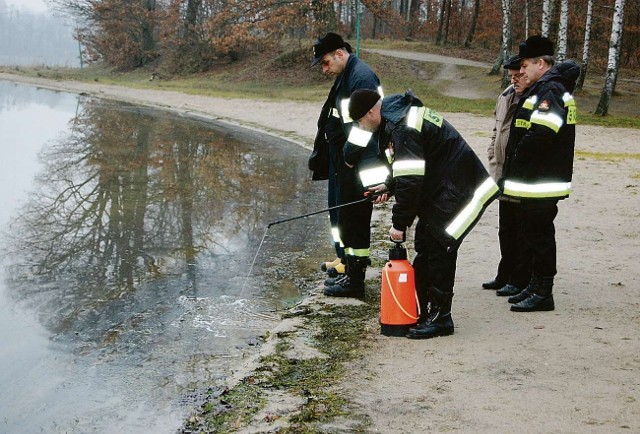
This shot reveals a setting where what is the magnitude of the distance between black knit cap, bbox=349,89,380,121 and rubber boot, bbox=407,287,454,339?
4.45 ft

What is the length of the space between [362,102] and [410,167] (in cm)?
64

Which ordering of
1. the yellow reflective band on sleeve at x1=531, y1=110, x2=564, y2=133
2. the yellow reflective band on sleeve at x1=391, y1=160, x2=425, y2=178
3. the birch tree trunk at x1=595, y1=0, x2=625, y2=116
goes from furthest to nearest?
the birch tree trunk at x1=595, y1=0, x2=625, y2=116 < the yellow reflective band on sleeve at x1=531, y1=110, x2=564, y2=133 < the yellow reflective band on sleeve at x1=391, y1=160, x2=425, y2=178

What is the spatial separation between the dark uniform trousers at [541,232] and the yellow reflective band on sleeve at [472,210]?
0.56m

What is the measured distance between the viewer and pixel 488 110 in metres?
24.4

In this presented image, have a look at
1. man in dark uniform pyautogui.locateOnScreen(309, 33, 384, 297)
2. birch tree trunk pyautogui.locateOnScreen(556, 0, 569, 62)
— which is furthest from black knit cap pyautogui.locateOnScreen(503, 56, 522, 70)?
birch tree trunk pyautogui.locateOnScreen(556, 0, 569, 62)

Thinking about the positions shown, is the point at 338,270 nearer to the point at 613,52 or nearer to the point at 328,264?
the point at 328,264

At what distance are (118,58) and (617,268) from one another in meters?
46.9

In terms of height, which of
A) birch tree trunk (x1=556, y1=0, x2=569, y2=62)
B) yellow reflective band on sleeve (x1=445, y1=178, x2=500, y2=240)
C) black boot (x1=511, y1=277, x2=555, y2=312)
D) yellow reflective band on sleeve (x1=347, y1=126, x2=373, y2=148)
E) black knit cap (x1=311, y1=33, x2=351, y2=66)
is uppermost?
birch tree trunk (x1=556, y1=0, x2=569, y2=62)

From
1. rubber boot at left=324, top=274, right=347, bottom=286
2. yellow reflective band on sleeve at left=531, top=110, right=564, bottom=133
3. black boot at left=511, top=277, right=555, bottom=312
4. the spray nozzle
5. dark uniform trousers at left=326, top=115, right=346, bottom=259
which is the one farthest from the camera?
rubber boot at left=324, top=274, right=347, bottom=286

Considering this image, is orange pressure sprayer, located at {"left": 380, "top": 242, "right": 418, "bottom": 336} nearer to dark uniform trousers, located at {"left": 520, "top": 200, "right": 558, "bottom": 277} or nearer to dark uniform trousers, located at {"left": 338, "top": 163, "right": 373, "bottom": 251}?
dark uniform trousers, located at {"left": 338, "top": 163, "right": 373, "bottom": 251}

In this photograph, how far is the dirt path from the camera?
406cm

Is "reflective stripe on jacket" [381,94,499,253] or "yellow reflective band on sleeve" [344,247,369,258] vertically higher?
"reflective stripe on jacket" [381,94,499,253]

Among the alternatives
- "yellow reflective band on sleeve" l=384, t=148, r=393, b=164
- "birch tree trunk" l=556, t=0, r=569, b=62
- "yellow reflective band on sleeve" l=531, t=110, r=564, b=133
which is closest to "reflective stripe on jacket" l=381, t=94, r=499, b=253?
"yellow reflective band on sleeve" l=384, t=148, r=393, b=164

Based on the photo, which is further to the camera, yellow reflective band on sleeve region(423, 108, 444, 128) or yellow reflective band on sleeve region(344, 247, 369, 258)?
yellow reflective band on sleeve region(344, 247, 369, 258)
